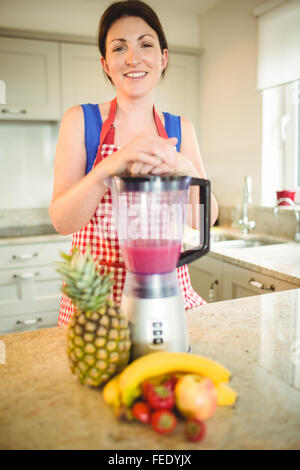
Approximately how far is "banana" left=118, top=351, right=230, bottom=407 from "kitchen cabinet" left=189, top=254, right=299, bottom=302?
40.8 inches

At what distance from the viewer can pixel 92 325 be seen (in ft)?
1.92

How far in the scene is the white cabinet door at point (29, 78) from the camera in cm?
252

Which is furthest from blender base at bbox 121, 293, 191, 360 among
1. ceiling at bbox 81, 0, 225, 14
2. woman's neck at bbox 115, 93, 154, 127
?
ceiling at bbox 81, 0, 225, 14

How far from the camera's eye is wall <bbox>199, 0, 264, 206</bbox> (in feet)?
8.56

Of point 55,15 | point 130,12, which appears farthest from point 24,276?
point 130,12

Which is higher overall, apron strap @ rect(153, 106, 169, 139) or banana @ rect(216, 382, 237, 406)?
apron strap @ rect(153, 106, 169, 139)

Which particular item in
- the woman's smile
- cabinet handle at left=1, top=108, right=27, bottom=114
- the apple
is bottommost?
the apple

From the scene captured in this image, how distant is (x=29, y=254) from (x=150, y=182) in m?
2.05

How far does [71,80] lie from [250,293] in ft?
5.95

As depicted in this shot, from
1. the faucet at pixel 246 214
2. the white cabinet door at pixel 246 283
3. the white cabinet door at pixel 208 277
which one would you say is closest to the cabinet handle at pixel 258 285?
the white cabinet door at pixel 246 283

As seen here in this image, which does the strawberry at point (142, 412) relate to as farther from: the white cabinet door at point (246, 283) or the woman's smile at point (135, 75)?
the white cabinet door at point (246, 283)

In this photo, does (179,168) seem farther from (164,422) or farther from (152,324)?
(164,422)

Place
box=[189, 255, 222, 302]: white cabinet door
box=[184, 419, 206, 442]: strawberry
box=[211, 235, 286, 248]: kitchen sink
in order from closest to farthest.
Answer: box=[184, 419, 206, 442]: strawberry, box=[189, 255, 222, 302]: white cabinet door, box=[211, 235, 286, 248]: kitchen sink

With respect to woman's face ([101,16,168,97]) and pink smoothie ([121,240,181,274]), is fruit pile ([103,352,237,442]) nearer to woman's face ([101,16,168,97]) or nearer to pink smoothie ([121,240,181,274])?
pink smoothie ([121,240,181,274])
